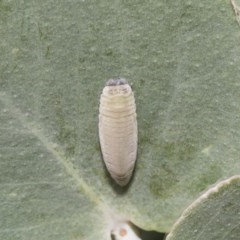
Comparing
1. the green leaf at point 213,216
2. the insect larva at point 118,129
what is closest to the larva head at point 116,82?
the insect larva at point 118,129

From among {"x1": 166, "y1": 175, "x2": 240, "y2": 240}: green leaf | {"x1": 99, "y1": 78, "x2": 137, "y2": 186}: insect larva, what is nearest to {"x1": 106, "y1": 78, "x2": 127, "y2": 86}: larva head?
{"x1": 99, "y1": 78, "x2": 137, "y2": 186}: insect larva

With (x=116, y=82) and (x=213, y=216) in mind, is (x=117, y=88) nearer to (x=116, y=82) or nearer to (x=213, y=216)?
(x=116, y=82)

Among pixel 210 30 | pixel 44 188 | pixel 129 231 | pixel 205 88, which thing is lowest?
pixel 129 231

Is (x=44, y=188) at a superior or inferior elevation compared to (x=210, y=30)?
inferior

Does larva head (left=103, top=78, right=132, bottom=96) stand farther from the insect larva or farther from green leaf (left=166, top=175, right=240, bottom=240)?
green leaf (left=166, top=175, right=240, bottom=240)

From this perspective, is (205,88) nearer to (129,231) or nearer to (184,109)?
(184,109)

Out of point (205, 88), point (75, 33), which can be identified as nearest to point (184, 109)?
point (205, 88)

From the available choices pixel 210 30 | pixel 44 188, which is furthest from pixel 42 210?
pixel 210 30

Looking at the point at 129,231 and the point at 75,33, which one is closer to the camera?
the point at 75,33
